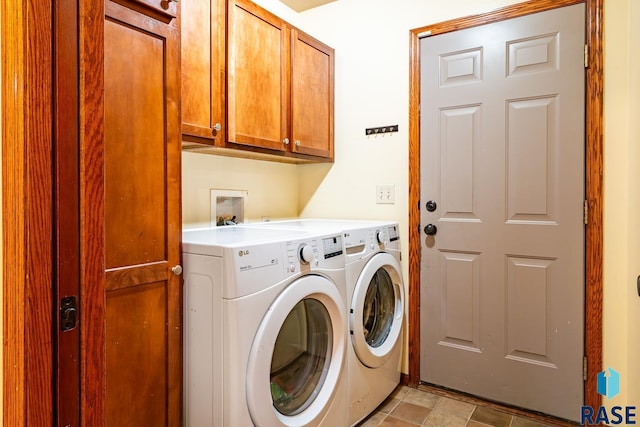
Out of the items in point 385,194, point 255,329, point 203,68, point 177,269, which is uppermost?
point 203,68

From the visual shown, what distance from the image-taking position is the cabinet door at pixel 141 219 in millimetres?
1105

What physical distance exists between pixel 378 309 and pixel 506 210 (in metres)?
A: 0.86

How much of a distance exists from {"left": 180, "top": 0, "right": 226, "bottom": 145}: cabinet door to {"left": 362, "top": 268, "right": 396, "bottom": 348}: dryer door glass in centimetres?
108

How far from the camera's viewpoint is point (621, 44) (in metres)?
1.76

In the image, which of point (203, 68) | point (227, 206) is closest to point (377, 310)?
point (227, 206)

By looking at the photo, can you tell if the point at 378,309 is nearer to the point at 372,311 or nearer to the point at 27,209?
the point at 372,311

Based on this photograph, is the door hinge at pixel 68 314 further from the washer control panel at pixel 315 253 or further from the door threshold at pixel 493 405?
the door threshold at pixel 493 405

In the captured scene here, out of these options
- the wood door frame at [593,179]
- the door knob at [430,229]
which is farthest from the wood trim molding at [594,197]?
the door knob at [430,229]

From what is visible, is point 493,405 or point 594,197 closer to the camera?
point 594,197

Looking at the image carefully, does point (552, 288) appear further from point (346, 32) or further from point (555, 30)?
point (346, 32)

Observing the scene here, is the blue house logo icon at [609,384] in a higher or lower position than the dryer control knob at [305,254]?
lower

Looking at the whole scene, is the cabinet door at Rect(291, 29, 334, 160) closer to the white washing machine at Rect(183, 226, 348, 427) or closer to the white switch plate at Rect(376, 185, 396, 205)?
the white switch plate at Rect(376, 185, 396, 205)

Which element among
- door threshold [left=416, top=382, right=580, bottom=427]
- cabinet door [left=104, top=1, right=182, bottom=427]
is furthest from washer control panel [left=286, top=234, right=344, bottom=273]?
door threshold [left=416, top=382, right=580, bottom=427]

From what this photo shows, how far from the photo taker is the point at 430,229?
222cm
